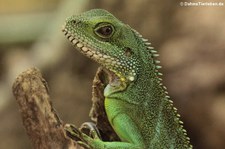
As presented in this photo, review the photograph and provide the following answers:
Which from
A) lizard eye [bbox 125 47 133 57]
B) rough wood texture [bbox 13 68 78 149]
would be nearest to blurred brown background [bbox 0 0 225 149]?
lizard eye [bbox 125 47 133 57]

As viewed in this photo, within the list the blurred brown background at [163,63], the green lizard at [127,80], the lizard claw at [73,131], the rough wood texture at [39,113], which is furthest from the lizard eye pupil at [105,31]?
the blurred brown background at [163,63]

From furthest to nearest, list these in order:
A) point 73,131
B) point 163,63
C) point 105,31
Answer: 1. point 163,63
2. point 105,31
3. point 73,131

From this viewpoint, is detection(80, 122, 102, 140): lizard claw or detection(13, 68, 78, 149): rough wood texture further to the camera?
detection(80, 122, 102, 140): lizard claw

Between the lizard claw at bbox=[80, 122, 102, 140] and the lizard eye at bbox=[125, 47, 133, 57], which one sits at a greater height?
the lizard eye at bbox=[125, 47, 133, 57]

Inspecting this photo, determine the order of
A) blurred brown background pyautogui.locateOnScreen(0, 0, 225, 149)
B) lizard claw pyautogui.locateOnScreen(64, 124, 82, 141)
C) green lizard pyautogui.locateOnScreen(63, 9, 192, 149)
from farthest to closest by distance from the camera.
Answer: blurred brown background pyautogui.locateOnScreen(0, 0, 225, 149)
green lizard pyautogui.locateOnScreen(63, 9, 192, 149)
lizard claw pyautogui.locateOnScreen(64, 124, 82, 141)

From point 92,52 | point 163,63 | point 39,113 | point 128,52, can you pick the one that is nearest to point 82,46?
point 92,52

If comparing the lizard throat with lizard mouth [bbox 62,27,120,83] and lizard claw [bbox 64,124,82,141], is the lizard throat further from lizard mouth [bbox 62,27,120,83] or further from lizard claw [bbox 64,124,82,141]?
lizard claw [bbox 64,124,82,141]

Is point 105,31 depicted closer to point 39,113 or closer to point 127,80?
point 127,80
